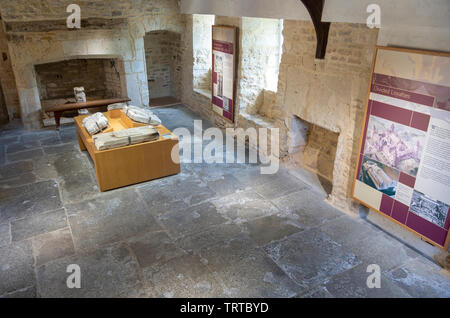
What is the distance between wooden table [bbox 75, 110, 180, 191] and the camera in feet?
16.4

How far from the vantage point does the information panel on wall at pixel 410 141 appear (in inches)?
131

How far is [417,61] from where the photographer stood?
3.39 metres

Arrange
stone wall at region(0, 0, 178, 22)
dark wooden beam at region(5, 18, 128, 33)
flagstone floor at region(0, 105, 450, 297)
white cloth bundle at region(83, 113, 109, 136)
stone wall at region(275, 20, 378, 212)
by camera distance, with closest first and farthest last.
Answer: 1. flagstone floor at region(0, 105, 450, 297)
2. stone wall at region(275, 20, 378, 212)
3. white cloth bundle at region(83, 113, 109, 136)
4. stone wall at region(0, 0, 178, 22)
5. dark wooden beam at region(5, 18, 128, 33)

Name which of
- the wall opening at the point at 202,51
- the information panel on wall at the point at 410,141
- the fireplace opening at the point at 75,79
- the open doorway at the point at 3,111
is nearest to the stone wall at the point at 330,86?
the information panel on wall at the point at 410,141

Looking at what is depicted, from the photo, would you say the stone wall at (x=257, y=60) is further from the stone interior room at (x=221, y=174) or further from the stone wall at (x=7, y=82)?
the stone wall at (x=7, y=82)

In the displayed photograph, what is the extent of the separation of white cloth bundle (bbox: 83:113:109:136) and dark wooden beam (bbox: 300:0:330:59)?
352 centimetres

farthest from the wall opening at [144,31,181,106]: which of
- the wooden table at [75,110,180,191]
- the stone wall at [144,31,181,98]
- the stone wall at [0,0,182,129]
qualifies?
the wooden table at [75,110,180,191]

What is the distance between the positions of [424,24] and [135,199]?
408cm

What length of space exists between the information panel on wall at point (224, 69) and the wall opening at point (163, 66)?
233cm

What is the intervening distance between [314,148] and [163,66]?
5.95 metres

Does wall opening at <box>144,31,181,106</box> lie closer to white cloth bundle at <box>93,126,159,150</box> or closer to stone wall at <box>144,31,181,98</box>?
stone wall at <box>144,31,181,98</box>

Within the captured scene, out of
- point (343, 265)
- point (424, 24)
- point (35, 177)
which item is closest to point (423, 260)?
point (343, 265)
